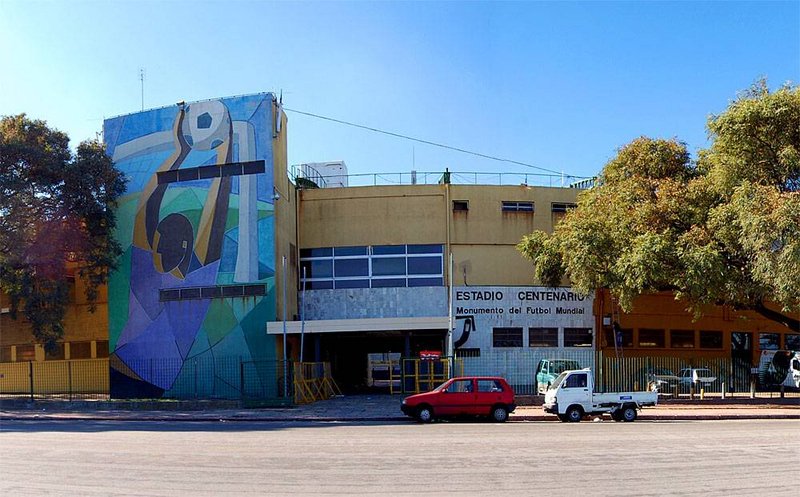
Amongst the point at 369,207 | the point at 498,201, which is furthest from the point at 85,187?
the point at 498,201

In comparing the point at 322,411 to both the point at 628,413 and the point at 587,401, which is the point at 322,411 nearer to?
the point at 587,401

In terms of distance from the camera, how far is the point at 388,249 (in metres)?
37.2

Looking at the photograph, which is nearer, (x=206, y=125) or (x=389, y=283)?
(x=206, y=125)

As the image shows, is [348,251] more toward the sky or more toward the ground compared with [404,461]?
more toward the sky

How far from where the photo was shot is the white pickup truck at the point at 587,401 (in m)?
23.6

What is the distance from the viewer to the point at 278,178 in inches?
1380

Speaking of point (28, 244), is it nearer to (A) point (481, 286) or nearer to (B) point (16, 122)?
(B) point (16, 122)

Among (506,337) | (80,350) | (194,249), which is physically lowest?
(80,350)

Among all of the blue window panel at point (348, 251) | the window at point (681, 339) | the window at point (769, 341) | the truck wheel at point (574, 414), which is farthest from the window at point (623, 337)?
the truck wheel at point (574, 414)

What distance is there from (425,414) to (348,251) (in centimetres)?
1528

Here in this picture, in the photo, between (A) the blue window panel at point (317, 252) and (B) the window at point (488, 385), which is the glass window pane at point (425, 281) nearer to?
(A) the blue window panel at point (317, 252)

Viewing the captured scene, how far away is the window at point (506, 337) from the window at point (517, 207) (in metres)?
6.06

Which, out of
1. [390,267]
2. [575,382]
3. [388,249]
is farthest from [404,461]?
[388,249]

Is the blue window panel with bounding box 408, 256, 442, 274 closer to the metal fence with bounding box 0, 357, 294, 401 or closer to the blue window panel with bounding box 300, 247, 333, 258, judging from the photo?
the blue window panel with bounding box 300, 247, 333, 258
